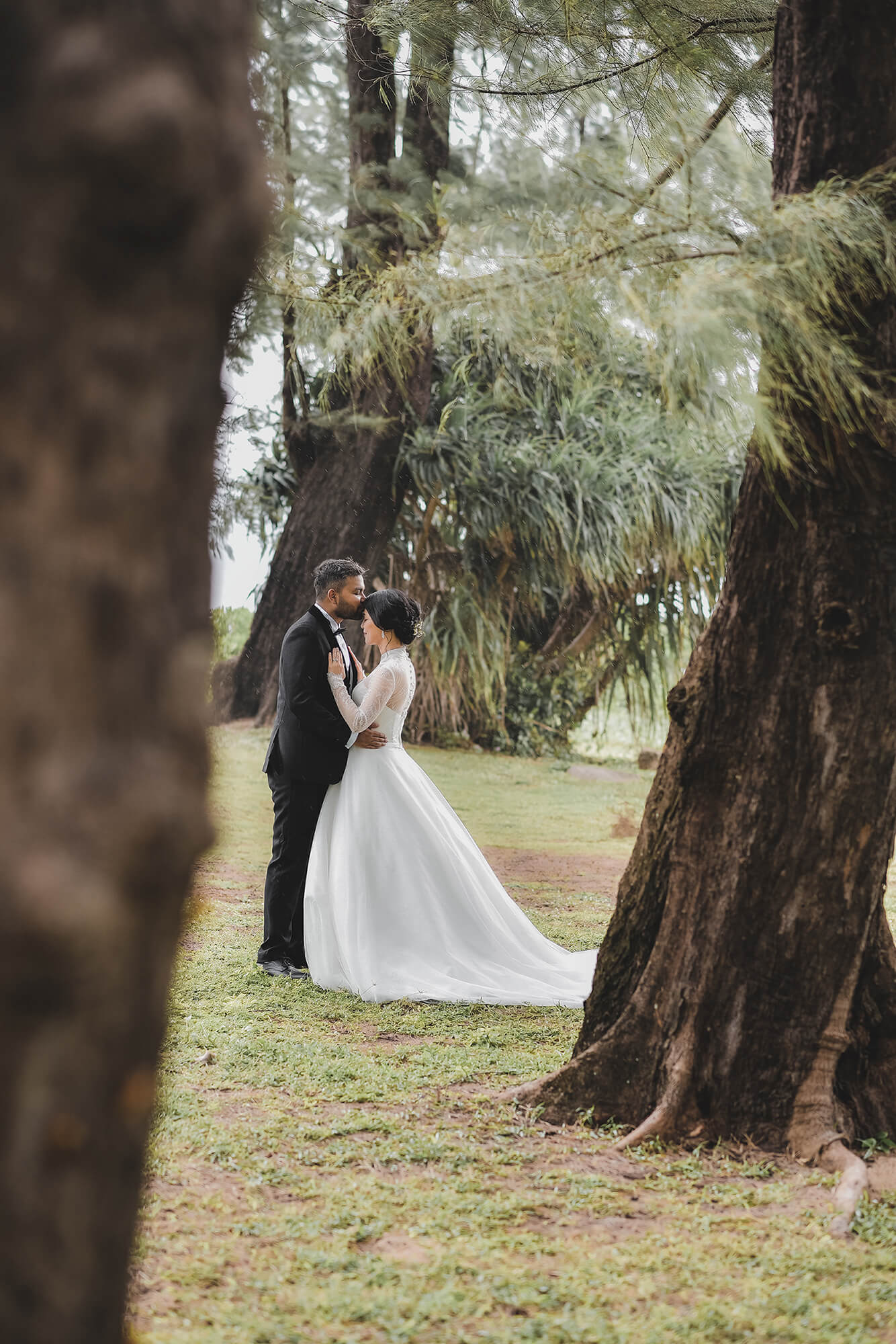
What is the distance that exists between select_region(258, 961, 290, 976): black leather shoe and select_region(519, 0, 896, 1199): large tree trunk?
1954mm

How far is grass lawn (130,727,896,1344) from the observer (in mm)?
1866

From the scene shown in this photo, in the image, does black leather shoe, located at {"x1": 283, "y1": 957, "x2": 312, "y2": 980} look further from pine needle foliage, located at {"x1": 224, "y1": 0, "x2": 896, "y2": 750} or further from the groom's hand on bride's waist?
pine needle foliage, located at {"x1": 224, "y1": 0, "x2": 896, "y2": 750}

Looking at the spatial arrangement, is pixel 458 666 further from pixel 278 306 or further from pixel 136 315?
pixel 136 315

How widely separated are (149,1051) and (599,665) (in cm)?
1168

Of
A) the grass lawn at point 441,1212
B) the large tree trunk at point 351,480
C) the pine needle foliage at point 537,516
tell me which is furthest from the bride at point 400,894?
the pine needle foliage at point 537,516

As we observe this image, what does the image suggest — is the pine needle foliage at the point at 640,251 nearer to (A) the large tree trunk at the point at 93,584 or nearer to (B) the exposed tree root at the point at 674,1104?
(A) the large tree trunk at the point at 93,584

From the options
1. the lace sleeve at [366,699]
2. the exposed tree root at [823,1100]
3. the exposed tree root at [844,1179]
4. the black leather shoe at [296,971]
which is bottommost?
the black leather shoe at [296,971]

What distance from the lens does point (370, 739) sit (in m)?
4.49

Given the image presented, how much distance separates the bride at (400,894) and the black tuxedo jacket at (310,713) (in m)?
0.06

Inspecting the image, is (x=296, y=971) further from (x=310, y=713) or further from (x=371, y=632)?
(x=371, y=632)

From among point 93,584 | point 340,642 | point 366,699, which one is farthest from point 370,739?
point 93,584

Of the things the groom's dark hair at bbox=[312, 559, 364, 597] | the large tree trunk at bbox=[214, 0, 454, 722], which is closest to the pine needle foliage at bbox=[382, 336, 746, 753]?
the large tree trunk at bbox=[214, 0, 454, 722]

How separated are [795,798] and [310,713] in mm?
2285

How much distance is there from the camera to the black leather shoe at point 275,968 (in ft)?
14.6
